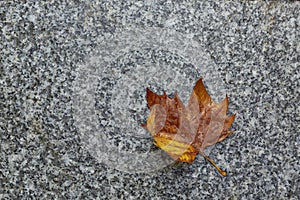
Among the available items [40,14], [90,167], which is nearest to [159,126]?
[90,167]

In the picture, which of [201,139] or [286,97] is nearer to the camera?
[201,139]

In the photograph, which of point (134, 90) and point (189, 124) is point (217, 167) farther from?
point (134, 90)

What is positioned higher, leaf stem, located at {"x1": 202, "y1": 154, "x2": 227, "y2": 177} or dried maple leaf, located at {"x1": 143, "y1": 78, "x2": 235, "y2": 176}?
dried maple leaf, located at {"x1": 143, "y1": 78, "x2": 235, "y2": 176}

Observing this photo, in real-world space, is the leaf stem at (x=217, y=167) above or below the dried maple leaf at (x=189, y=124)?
below

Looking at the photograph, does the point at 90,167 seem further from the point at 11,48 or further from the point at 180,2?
the point at 180,2
